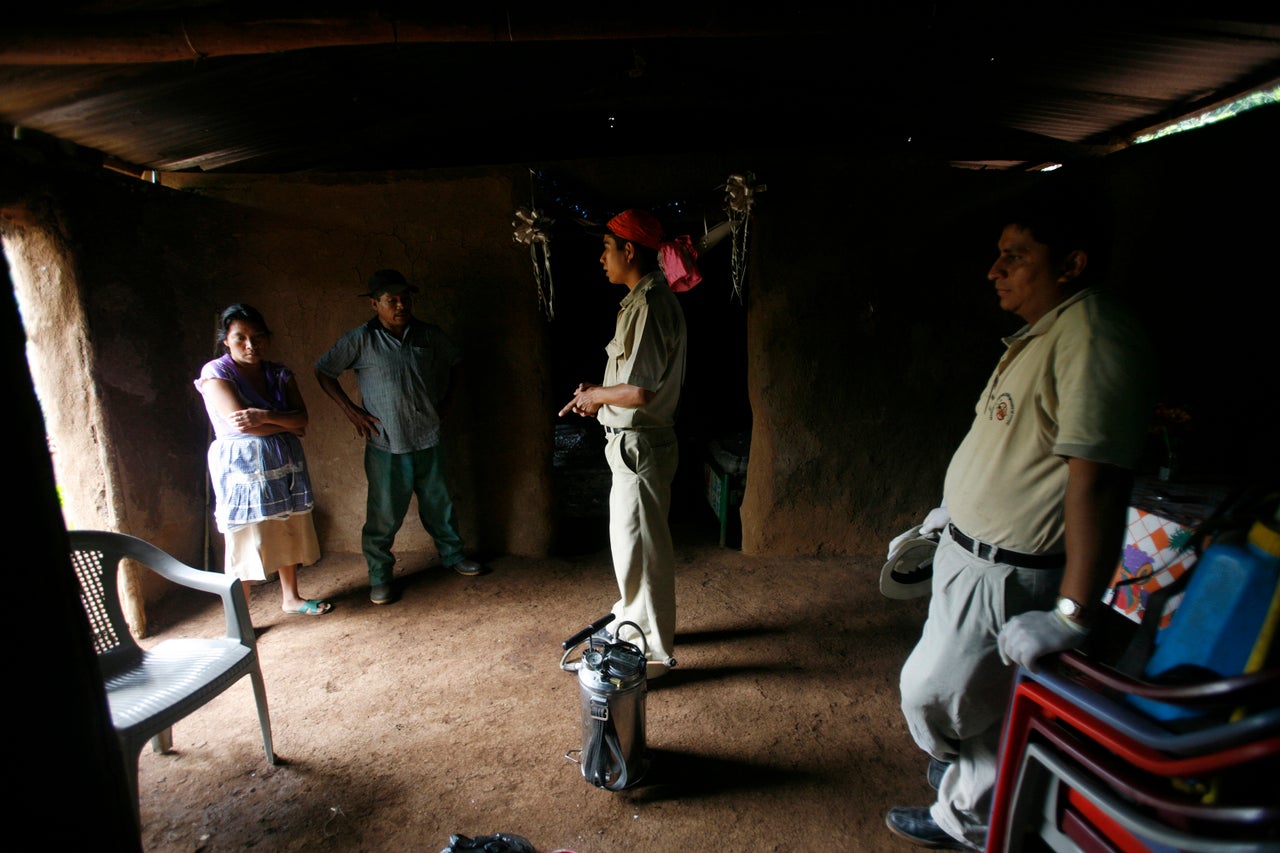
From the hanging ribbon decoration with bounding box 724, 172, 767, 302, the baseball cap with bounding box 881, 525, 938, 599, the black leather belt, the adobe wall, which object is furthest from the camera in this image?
the hanging ribbon decoration with bounding box 724, 172, 767, 302

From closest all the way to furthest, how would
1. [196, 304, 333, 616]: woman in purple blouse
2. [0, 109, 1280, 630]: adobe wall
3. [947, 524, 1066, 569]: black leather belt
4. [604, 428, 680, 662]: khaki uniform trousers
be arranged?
[947, 524, 1066, 569]: black leather belt < [604, 428, 680, 662]: khaki uniform trousers < [196, 304, 333, 616]: woman in purple blouse < [0, 109, 1280, 630]: adobe wall

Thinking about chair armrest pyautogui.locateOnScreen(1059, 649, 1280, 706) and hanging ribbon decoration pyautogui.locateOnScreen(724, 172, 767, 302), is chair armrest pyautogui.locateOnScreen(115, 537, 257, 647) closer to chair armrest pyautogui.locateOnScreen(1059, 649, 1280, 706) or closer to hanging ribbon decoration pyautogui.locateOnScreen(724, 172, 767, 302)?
chair armrest pyautogui.locateOnScreen(1059, 649, 1280, 706)

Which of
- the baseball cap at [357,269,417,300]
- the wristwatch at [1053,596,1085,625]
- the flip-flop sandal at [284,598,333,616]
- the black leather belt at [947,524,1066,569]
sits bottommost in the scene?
the flip-flop sandal at [284,598,333,616]

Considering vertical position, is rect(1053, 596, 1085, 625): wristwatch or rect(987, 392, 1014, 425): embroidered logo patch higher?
rect(987, 392, 1014, 425): embroidered logo patch

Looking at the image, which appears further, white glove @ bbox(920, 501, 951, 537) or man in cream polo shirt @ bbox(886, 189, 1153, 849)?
white glove @ bbox(920, 501, 951, 537)

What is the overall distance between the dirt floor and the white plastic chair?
282mm

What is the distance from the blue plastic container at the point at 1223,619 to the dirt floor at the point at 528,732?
1.24 metres

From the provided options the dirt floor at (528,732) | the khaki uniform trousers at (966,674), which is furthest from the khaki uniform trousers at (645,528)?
the khaki uniform trousers at (966,674)

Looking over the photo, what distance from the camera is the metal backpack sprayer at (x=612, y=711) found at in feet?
6.70

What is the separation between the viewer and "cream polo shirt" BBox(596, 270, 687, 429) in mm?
2562

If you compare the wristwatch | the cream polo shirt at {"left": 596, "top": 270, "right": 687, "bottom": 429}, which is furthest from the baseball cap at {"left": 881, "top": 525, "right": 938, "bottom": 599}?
the cream polo shirt at {"left": 596, "top": 270, "right": 687, "bottom": 429}

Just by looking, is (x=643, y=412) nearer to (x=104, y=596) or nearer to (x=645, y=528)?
(x=645, y=528)

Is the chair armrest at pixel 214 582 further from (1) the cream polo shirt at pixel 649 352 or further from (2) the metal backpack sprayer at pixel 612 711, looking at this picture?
(1) the cream polo shirt at pixel 649 352

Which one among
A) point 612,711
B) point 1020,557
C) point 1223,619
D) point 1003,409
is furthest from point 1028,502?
point 612,711
